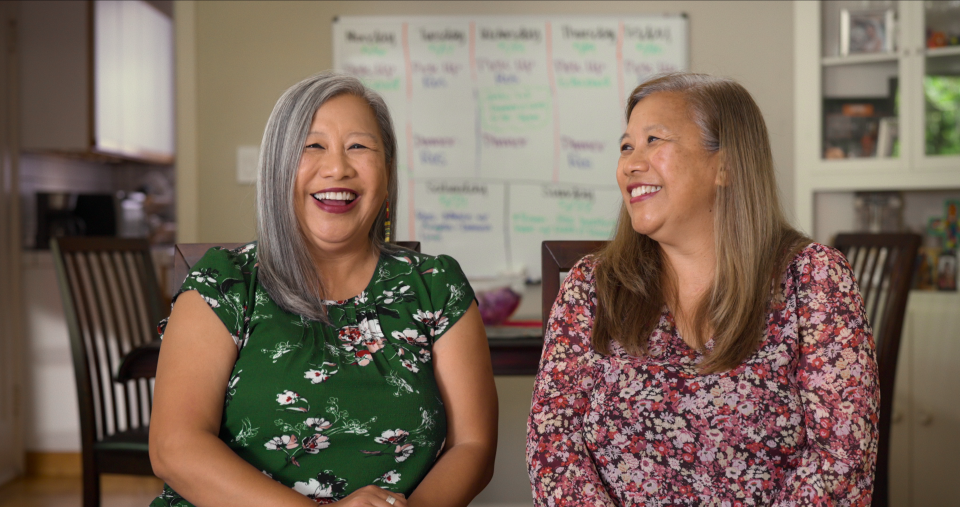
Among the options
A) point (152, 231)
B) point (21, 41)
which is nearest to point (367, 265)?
point (21, 41)

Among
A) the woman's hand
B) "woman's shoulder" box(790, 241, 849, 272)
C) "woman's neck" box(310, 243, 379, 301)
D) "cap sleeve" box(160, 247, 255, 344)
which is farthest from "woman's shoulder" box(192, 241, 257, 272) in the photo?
"woman's shoulder" box(790, 241, 849, 272)

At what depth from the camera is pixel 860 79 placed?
113 inches

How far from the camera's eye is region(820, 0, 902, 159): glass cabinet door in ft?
9.22

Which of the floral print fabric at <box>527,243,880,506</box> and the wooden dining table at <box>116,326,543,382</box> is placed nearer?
the floral print fabric at <box>527,243,880,506</box>

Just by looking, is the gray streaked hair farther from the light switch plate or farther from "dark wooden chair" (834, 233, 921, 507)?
the light switch plate

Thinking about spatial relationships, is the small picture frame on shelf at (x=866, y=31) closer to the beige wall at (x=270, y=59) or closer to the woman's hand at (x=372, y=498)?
the beige wall at (x=270, y=59)

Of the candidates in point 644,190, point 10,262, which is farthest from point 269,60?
point 644,190

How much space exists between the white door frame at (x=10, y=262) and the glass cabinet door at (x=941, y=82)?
375cm

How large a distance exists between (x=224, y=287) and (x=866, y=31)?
2.62m

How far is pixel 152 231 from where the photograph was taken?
4.92 meters

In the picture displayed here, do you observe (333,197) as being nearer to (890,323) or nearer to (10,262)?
(890,323)

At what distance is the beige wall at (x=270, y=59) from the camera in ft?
10.1

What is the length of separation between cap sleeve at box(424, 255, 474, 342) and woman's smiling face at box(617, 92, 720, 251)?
0.32 meters

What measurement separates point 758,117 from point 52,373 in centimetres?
333
